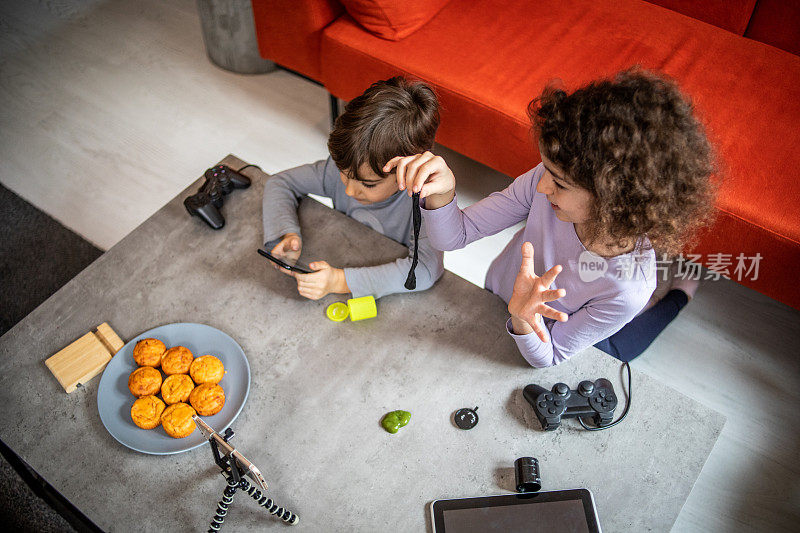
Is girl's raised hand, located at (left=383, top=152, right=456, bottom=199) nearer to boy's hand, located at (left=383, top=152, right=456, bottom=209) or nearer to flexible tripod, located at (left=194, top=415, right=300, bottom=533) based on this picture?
boy's hand, located at (left=383, top=152, right=456, bottom=209)

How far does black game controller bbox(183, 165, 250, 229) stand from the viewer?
1.19m

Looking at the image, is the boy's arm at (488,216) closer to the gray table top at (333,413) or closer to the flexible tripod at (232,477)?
the gray table top at (333,413)

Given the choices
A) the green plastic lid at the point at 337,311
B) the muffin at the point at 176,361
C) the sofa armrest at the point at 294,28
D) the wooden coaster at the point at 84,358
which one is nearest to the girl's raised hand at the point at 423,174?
the green plastic lid at the point at 337,311

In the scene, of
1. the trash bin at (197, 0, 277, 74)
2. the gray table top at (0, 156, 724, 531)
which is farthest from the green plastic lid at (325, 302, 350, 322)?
the trash bin at (197, 0, 277, 74)

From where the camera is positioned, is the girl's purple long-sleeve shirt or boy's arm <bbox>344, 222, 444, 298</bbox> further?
boy's arm <bbox>344, 222, 444, 298</bbox>

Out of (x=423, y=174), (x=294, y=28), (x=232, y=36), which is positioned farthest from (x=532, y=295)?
(x=232, y=36)

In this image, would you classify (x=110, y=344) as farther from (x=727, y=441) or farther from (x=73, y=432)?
(x=727, y=441)

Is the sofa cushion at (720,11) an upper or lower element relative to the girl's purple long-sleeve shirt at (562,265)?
upper

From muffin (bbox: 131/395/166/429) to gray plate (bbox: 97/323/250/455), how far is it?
17 millimetres

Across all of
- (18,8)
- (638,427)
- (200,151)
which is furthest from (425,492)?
(18,8)

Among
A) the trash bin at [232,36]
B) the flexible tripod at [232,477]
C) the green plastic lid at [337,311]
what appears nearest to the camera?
the flexible tripod at [232,477]

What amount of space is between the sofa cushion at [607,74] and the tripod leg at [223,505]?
1221 mm

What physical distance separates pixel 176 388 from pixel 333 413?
0.27 metres

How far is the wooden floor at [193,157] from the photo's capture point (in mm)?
1555
